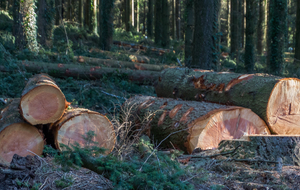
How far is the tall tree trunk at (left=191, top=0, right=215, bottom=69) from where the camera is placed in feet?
27.9

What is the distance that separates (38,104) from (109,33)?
10.2 metres

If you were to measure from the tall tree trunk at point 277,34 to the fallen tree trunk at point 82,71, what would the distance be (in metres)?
5.51

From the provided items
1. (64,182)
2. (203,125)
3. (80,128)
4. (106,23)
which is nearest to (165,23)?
(106,23)

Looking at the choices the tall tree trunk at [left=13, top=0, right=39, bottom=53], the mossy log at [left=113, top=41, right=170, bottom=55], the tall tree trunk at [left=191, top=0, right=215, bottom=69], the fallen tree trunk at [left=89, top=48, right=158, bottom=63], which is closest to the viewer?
the tall tree trunk at [left=191, top=0, right=215, bottom=69]

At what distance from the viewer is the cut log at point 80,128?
13.4ft

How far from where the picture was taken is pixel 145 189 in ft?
7.39

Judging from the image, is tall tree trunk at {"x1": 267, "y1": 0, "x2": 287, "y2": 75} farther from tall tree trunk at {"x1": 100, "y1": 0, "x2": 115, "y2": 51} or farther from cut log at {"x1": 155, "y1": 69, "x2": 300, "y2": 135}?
tall tree trunk at {"x1": 100, "y1": 0, "x2": 115, "y2": 51}

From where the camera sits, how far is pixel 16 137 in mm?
4004

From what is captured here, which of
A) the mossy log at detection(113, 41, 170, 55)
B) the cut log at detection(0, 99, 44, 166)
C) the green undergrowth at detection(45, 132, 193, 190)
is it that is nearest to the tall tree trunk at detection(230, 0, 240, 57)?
the mossy log at detection(113, 41, 170, 55)

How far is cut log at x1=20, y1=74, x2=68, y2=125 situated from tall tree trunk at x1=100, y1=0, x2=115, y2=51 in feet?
32.4

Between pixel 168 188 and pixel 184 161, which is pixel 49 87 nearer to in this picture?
pixel 184 161

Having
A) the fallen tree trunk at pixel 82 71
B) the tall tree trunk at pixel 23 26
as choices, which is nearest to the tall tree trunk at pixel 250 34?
the fallen tree trunk at pixel 82 71

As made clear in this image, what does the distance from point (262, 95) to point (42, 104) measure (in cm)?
353

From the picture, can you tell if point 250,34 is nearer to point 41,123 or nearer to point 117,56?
point 117,56
